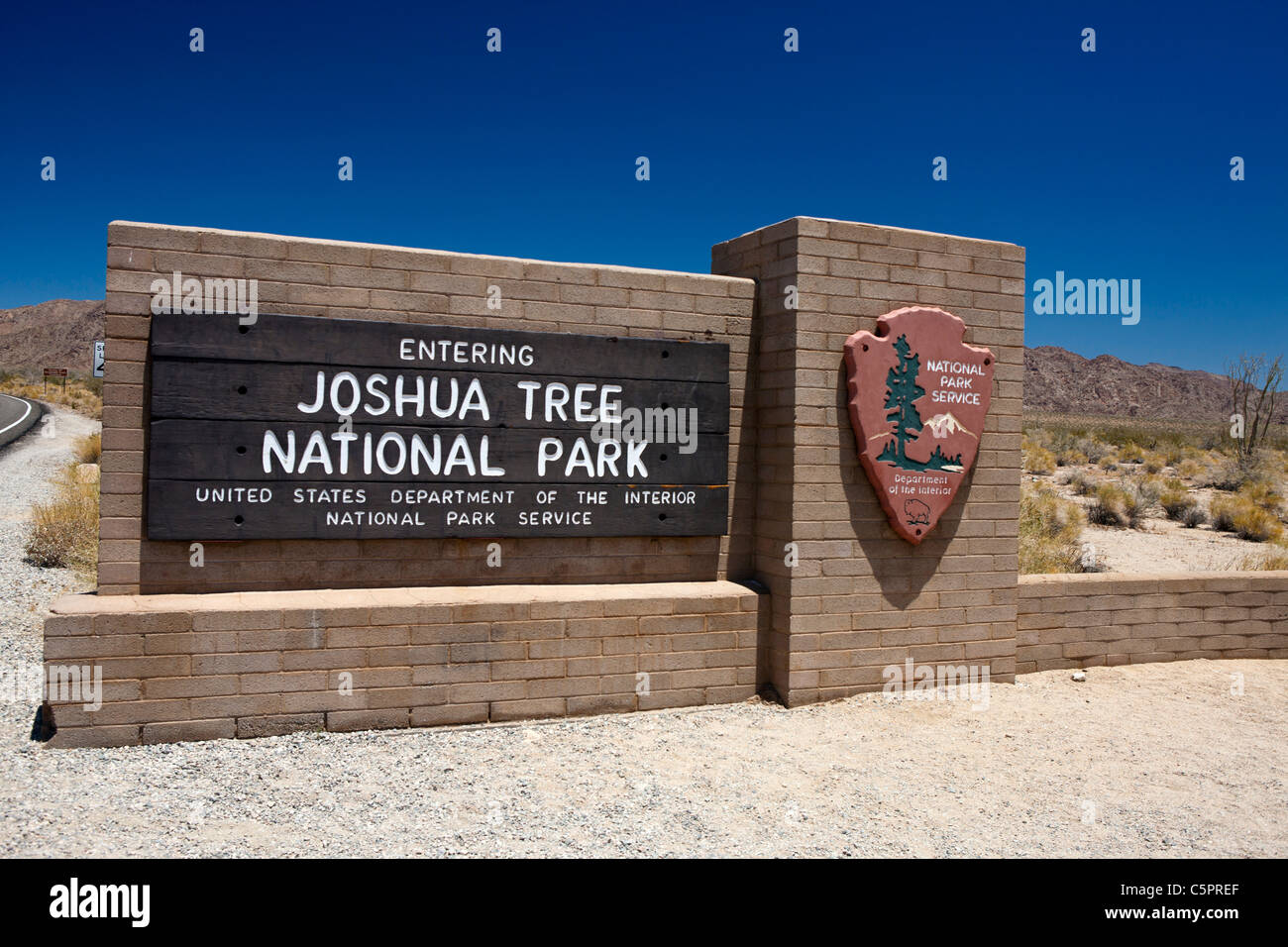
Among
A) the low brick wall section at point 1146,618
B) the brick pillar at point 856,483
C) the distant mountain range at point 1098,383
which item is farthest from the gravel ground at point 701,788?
the distant mountain range at point 1098,383

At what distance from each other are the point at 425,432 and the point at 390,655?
1505mm

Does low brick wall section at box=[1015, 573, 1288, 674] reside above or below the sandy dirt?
above

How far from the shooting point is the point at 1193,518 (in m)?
18.9

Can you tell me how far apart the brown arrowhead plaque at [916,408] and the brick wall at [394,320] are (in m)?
0.94

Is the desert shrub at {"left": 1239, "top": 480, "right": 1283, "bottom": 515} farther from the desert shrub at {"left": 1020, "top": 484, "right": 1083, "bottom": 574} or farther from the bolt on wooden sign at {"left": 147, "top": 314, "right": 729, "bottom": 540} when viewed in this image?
the bolt on wooden sign at {"left": 147, "top": 314, "right": 729, "bottom": 540}

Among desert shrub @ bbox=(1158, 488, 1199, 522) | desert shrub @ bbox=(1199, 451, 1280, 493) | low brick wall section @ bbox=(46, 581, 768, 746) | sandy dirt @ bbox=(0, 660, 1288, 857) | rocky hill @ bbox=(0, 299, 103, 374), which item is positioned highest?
rocky hill @ bbox=(0, 299, 103, 374)

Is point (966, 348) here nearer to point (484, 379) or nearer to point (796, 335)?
point (796, 335)

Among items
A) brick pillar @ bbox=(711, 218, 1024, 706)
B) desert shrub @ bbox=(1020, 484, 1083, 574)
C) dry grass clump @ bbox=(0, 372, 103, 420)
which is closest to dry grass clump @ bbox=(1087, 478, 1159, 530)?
desert shrub @ bbox=(1020, 484, 1083, 574)

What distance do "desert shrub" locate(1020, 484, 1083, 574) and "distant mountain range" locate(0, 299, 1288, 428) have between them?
223 feet

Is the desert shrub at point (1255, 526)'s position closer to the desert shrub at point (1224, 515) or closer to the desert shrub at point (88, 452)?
the desert shrub at point (1224, 515)

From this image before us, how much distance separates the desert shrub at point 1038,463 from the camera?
2669cm

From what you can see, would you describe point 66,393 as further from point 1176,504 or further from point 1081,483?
point 1176,504

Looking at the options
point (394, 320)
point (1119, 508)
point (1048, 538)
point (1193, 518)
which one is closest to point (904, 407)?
point (394, 320)

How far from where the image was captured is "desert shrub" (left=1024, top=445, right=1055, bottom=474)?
1051 inches
